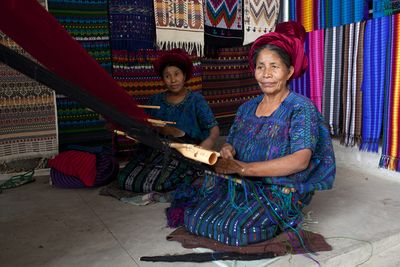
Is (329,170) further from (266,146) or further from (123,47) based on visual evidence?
(123,47)

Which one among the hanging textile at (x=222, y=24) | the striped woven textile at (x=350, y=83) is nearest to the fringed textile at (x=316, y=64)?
the striped woven textile at (x=350, y=83)

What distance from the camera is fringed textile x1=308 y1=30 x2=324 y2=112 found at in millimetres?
3510

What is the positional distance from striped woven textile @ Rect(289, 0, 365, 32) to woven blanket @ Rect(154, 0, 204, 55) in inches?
46.0

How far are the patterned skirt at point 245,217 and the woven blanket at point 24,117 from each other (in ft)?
6.95

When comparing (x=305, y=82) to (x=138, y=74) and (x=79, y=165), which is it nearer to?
(x=138, y=74)

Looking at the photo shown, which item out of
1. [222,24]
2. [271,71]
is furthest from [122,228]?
[222,24]

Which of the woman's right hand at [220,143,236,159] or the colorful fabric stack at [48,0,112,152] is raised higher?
the colorful fabric stack at [48,0,112,152]

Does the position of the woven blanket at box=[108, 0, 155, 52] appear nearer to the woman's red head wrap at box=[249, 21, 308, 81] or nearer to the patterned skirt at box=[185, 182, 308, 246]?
the woman's red head wrap at box=[249, 21, 308, 81]

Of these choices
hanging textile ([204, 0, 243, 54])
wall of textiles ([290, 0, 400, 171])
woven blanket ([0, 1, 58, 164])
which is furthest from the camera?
hanging textile ([204, 0, 243, 54])

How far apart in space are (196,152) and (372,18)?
2.73m

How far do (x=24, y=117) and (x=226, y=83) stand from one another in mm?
2383

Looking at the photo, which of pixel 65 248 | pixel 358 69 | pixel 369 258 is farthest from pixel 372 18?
pixel 65 248

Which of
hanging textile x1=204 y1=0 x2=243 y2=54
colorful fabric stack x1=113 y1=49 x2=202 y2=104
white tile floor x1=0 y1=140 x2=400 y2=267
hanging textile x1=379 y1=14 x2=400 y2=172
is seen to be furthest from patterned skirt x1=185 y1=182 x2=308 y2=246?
hanging textile x1=204 y1=0 x2=243 y2=54

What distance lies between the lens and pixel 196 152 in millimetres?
1326
